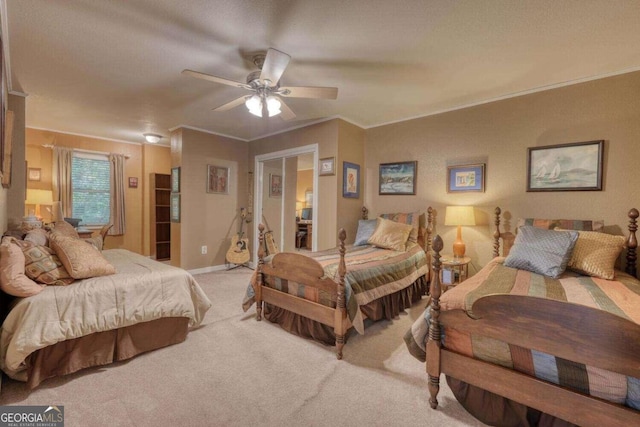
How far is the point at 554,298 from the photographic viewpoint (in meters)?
1.66

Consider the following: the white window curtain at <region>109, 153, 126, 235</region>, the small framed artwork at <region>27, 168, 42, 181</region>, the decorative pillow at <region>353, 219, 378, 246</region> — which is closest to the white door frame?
the decorative pillow at <region>353, 219, 378, 246</region>

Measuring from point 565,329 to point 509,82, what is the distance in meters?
2.61

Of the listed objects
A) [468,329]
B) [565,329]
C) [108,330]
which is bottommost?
[108,330]

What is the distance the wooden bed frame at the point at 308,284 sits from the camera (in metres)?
2.16

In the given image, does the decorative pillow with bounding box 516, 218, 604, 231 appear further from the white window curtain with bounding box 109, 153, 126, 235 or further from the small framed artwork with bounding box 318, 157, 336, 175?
the white window curtain with bounding box 109, 153, 126, 235

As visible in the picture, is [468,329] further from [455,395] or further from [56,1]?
[56,1]

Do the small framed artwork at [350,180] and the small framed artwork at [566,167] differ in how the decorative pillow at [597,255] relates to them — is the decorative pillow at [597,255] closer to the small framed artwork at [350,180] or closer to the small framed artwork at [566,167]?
the small framed artwork at [566,167]

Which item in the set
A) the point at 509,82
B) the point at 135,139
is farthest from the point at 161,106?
the point at 509,82

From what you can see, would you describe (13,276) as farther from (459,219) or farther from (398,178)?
(398,178)

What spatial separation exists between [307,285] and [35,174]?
212 inches

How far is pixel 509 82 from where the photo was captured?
9.34 ft

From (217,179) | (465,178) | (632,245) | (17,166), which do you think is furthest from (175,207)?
(632,245)

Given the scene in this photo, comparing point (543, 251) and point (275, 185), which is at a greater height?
point (275, 185)

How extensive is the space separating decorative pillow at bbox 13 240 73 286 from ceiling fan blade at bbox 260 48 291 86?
2069mm
